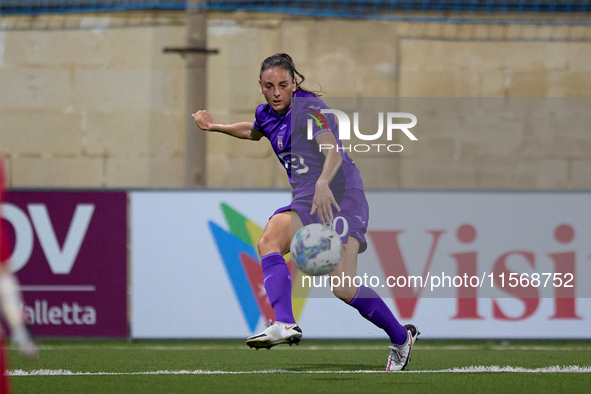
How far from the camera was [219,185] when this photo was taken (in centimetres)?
887

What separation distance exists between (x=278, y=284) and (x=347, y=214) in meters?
0.54

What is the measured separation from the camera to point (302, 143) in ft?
15.7

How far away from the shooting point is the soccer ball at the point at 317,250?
14.4 ft

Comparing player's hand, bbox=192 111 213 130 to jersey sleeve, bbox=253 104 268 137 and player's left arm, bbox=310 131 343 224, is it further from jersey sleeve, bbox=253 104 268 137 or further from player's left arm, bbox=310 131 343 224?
player's left arm, bbox=310 131 343 224

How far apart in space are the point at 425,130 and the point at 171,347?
3.61 metres

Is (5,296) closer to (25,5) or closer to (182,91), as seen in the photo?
(182,91)

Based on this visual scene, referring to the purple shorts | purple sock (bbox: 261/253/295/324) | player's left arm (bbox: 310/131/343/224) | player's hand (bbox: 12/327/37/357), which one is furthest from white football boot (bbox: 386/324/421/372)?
player's hand (bbox: 12/327/37/357)

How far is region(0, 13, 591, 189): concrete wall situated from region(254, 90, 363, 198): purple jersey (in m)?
3.90

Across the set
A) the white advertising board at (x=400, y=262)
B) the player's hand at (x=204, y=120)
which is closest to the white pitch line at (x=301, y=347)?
the white advertising board at (x=400, y=262)

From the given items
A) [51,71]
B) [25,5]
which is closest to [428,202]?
[51,71]

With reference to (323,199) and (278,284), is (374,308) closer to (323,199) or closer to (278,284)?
(278,284)

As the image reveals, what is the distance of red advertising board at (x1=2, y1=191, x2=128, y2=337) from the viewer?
22.7 ft

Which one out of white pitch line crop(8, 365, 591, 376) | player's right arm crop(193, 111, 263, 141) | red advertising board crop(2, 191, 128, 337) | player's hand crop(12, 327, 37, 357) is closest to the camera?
player's hand crop(12, 327, 37, 357)

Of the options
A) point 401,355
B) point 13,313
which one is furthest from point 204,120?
point 13,313
